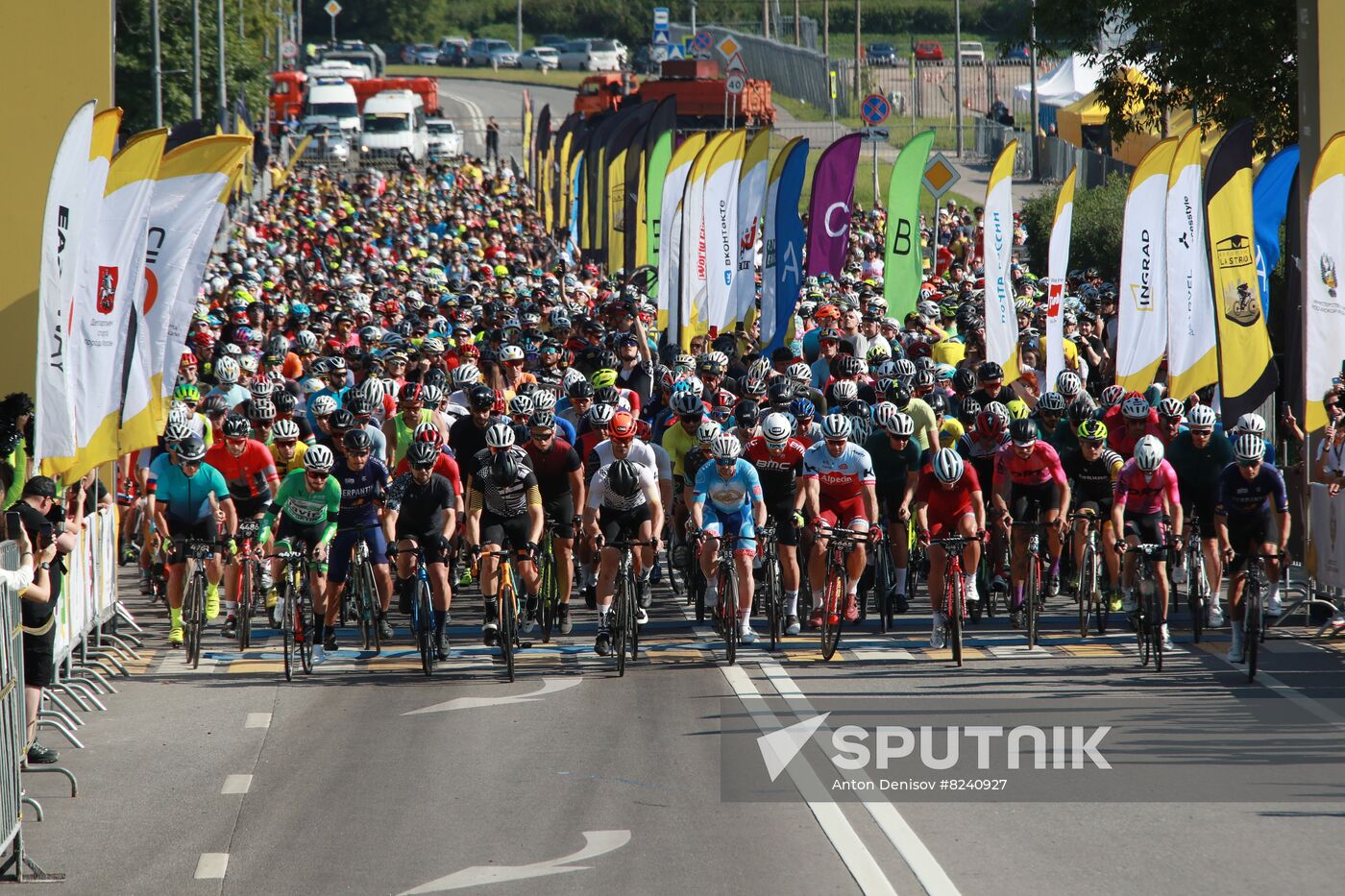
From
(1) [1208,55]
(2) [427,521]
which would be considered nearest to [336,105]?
(1) [1208,55]

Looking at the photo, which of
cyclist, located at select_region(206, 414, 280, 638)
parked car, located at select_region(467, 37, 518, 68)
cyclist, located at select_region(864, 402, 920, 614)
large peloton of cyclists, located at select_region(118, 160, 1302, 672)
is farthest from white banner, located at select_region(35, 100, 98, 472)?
parked car, located at select_region(467, 37, 518, 68)

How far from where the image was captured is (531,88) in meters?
99.4

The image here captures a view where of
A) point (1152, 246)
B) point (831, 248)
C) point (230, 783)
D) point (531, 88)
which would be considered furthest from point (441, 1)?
point (230, 783)

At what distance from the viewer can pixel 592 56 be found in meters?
106

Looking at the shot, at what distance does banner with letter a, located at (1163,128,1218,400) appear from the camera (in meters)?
18.4

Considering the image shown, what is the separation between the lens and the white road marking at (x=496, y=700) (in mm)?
12812

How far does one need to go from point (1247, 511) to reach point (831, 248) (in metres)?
12.7

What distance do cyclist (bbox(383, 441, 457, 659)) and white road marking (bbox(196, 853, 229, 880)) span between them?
4.95m

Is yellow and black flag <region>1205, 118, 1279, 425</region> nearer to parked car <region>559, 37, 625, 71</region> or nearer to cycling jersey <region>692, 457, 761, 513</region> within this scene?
cycling jersey <region>692, 457, 761, 513</region>

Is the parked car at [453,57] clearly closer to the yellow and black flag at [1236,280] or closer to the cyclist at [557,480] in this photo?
the yellow and black flag at [1236,280]

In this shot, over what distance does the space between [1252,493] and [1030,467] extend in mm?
1910

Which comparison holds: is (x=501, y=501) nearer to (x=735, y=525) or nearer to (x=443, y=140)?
(x=735, y=525)

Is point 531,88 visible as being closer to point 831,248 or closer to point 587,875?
point 831,248

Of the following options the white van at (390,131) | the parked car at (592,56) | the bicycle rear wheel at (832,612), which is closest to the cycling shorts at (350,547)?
the bicycle rear wheel at (832,612)
